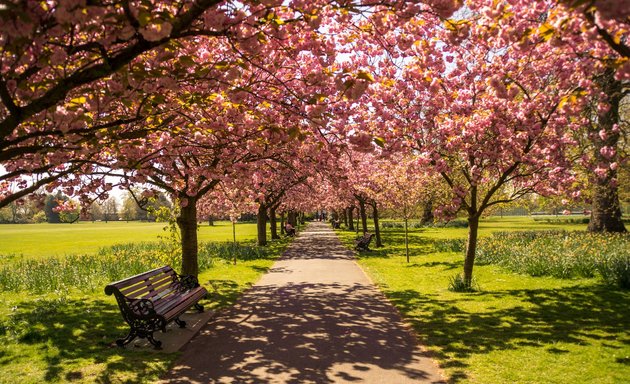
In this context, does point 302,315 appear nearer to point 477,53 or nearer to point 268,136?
point 268,136

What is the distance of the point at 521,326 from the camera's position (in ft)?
25.1

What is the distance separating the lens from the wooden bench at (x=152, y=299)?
665 cm

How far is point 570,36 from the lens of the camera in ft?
15.4

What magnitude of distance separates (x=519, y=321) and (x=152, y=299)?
7079mm

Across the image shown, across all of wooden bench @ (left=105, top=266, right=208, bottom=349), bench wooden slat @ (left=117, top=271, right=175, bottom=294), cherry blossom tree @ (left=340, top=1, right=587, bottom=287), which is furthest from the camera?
cherry blossom tree @ (left=340, top=1, right=587, bottom=287)

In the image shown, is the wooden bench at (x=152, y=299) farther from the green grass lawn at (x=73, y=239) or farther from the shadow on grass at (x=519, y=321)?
the shadow on grass at (x=519, y=321)

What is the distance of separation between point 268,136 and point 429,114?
16.0ft

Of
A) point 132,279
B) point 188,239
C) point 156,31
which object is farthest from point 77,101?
point 188,239

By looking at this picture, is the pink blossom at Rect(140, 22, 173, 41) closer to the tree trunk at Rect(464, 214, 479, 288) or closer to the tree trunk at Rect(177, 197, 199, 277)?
the tree trunk at Rect(177, 197, 199, 277)

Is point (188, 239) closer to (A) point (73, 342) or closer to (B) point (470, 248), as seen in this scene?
(A) point (73, 342)

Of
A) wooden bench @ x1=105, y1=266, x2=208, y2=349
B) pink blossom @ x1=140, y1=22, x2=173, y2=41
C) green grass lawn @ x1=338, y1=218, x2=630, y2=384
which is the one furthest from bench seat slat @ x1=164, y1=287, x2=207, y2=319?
pink blossom @ x1=140, y1=22, x2=173, y2=41

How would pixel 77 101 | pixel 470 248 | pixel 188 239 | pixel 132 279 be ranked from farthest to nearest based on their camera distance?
1. pixel 188 239
2. pixel 470 248
3. pixel 132 279
4. pixel 77 101

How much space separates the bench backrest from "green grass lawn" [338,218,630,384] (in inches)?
198

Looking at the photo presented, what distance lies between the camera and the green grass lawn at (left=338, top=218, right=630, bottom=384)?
557 cm
